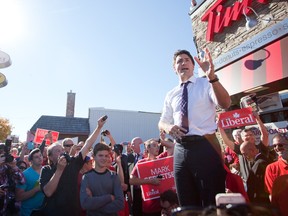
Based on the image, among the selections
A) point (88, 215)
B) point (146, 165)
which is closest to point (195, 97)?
point (88, 215)

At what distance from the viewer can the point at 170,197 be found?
152 inches

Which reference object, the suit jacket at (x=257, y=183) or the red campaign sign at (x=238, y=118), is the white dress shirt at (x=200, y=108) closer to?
the suit jacket at (x=257, y=183)

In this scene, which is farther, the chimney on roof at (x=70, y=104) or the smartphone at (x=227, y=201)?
the chimney on roof at (x=70, y=104)

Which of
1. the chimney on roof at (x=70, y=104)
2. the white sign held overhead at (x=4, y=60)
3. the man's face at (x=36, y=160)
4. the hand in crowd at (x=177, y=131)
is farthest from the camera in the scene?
the chimney on roof at (x=70, y=104)

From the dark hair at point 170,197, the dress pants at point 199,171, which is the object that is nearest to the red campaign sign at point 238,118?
the dark hair at point 170,197

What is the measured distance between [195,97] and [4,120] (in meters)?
39.4

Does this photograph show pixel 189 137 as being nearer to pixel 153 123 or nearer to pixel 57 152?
pixel 57 152

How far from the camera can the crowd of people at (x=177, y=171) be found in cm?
203

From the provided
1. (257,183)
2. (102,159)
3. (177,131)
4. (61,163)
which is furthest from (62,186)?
(257,183)

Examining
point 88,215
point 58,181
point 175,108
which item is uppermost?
point 175,108

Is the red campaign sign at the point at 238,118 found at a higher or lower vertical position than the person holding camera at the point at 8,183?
higher

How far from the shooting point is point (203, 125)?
2131 millimetres

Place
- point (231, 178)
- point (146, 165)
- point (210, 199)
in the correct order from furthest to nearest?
point (146, 165), point (231, 178), point (210, 199)

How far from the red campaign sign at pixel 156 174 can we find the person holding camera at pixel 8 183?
6.68ft
